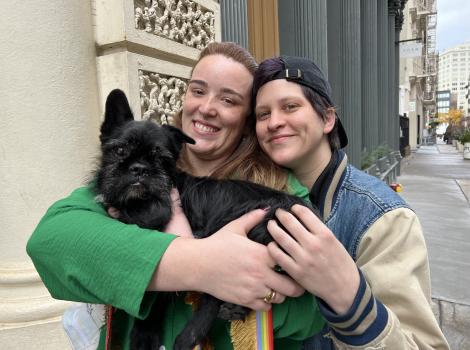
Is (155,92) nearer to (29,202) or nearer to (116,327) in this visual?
(29,202)

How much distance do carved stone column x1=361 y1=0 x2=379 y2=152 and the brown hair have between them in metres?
11.9

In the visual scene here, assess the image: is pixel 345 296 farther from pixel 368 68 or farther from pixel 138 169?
pixel 368 68

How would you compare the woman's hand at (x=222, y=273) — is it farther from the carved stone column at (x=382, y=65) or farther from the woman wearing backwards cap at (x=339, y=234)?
the carved stone column at (x=382, y=65)

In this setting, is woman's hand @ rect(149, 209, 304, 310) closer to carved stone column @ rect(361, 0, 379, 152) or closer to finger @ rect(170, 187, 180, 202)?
finger @ rect(170, 187, 180, 202)

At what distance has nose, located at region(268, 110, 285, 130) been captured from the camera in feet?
6.15

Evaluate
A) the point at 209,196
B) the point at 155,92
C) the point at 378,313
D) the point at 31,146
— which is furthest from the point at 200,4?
Result: the point at 378,313

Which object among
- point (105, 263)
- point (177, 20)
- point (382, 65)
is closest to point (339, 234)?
point (105, 263)

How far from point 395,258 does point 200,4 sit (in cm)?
389

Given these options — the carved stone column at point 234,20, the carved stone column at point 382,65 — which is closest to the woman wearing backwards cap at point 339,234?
the carved stone column at point 234,20

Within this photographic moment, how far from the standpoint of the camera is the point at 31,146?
3.01 meters

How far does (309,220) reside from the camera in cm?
138

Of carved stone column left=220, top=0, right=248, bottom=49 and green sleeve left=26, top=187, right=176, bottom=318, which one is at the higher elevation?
carved stone column left=220, top=0, right=248, bottom=49

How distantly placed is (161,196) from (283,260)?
2.19ft

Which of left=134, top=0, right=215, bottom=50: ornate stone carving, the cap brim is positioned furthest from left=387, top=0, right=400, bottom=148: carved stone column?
the cap brim
